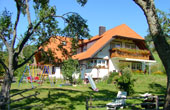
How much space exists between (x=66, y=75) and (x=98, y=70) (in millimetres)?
Answer: 8419

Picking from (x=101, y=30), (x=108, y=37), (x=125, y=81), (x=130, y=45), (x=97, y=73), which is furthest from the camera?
(x=101, y=30)

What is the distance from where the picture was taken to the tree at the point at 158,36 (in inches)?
274

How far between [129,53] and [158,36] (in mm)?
25009

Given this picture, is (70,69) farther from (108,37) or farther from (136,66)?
(136,66)

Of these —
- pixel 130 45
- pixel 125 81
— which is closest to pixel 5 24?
pixel 125 81

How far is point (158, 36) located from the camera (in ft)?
23.5

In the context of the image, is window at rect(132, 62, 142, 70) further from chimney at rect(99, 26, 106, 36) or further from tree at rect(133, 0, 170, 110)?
tree at rect(133, 0, 170, 110)

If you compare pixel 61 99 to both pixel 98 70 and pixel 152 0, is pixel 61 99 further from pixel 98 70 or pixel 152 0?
pixel 98 70

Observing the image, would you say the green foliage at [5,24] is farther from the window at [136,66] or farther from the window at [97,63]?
the window at [136,66]

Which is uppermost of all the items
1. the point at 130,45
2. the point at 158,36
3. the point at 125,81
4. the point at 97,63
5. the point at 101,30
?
the point at 101,30

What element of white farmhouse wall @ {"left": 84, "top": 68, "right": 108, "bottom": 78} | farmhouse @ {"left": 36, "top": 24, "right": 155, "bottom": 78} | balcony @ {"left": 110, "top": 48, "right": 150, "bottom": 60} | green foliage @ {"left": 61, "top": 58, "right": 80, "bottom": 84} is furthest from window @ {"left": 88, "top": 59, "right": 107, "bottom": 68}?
Answer: green foliage @ {"left": 61, "top": 58, "right": 80, "bottom": 84}

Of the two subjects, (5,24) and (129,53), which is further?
(129,53)

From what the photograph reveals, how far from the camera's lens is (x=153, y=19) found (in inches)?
287

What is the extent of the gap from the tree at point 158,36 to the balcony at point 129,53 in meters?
23.0
